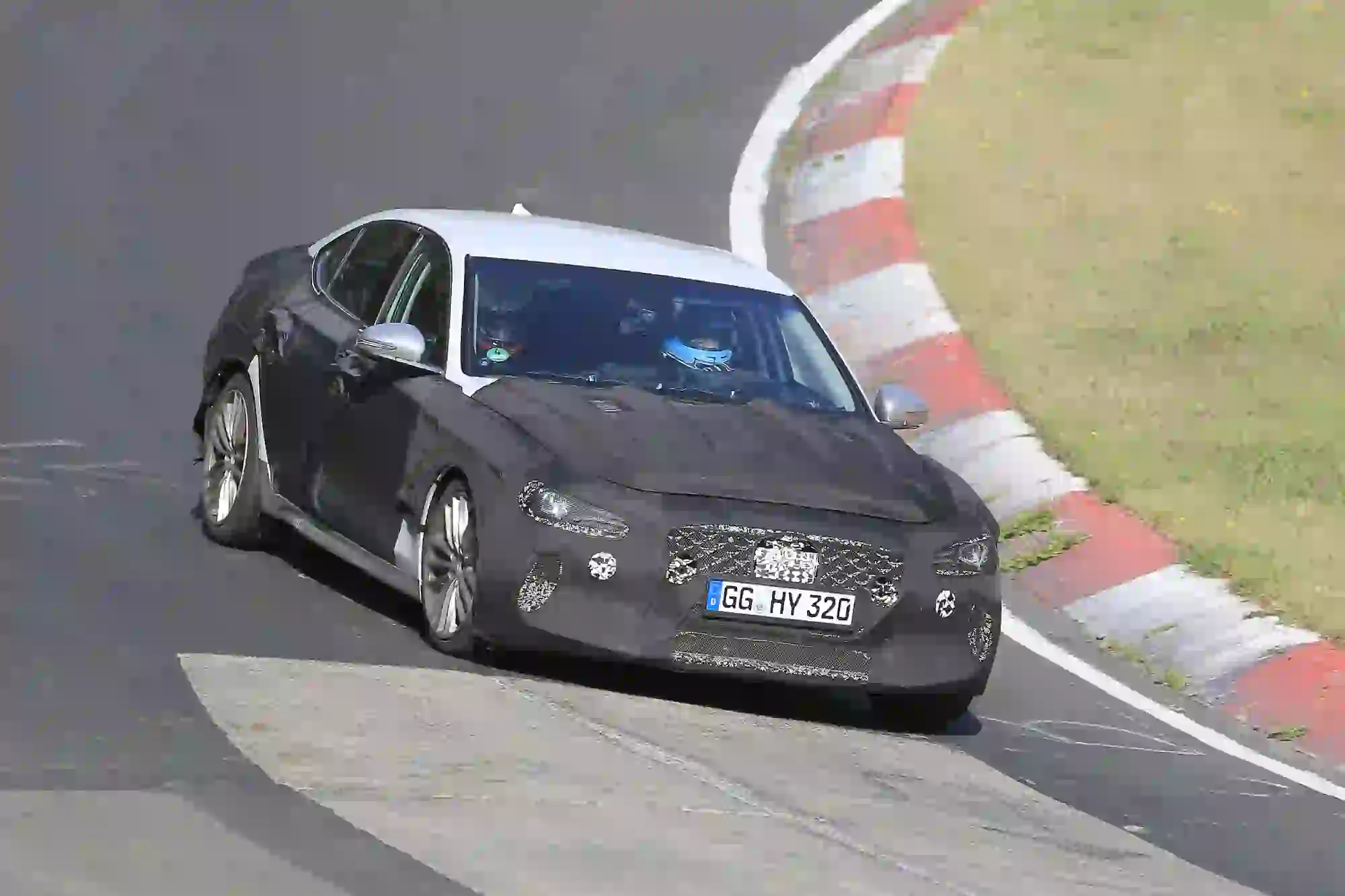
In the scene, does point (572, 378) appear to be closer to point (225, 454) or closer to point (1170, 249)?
point (225, 454)

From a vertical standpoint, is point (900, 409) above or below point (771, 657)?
above

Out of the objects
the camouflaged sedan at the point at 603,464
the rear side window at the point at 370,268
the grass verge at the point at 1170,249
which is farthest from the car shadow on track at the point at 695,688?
the grass verge at the point at 1170,249

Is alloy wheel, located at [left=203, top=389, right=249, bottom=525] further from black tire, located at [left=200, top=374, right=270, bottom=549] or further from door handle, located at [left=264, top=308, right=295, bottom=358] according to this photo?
door handle, located at [left=264, top=308, right=295, bottom=358]

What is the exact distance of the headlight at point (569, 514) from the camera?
8242mm

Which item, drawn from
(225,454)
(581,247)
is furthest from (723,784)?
(225,454)

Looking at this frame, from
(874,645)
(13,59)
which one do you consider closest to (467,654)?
(874,645)

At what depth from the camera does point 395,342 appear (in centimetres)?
919

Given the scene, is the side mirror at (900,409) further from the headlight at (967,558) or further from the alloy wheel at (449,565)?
the alloy wheel at (449,565)

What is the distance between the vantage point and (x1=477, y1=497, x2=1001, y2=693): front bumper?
8219 millimetres

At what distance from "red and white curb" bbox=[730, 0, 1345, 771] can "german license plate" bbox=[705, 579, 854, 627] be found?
7.22 ft

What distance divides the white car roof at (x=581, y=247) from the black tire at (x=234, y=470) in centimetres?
95

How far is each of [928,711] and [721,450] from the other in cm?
117

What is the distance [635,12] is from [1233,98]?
4.64m

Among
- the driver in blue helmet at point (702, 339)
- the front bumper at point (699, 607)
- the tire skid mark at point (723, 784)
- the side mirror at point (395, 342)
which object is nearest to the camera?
the tire skid mark at point (723, 784)
